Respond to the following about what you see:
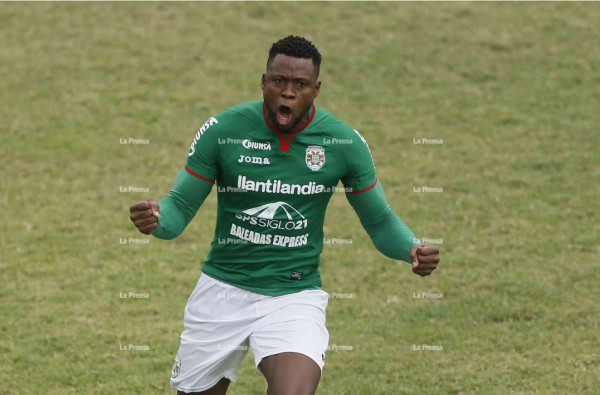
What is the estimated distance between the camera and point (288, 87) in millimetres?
7223

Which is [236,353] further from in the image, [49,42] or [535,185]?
[49,42]

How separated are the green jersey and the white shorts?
0.29 ft

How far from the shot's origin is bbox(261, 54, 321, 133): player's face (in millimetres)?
7219

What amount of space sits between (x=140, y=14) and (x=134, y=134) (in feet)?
16.1

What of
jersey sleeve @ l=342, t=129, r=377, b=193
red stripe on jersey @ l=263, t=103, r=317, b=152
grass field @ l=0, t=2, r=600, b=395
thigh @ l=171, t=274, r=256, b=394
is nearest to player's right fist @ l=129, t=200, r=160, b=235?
thigh @ l=171, t=274, r=256, b=394

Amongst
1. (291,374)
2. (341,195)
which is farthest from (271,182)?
(341,195)

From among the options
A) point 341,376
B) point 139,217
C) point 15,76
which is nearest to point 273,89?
point 139,217

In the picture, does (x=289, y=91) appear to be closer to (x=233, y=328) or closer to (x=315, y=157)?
(x=315, y=157)

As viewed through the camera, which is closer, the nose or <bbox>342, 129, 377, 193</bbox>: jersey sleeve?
the nose

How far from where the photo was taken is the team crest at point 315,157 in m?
7.39

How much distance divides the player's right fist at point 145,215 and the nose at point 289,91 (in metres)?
1.04

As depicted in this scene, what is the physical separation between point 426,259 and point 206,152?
1.52 m

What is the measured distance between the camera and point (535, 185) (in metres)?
16.0

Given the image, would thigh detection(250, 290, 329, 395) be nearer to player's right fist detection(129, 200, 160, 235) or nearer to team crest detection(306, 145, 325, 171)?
team crest detection(306, 145, 325, 171)
